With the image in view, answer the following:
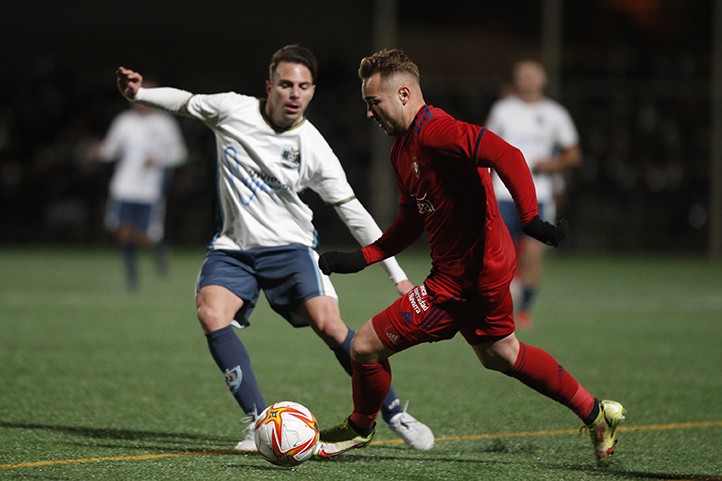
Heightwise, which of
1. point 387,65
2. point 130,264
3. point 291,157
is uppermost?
point 387,65

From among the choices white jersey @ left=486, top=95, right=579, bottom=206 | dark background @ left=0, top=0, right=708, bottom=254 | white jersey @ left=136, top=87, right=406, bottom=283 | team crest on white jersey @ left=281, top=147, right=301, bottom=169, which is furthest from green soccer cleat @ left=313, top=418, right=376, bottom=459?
dark background @ left=0, top=0, right=708, bottom=254

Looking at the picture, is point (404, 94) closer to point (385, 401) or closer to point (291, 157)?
point (291, 157)

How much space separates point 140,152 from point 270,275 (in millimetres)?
9130

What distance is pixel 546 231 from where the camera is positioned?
424 centimetres

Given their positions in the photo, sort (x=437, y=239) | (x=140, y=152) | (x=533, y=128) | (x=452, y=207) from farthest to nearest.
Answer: (x=140, y=152)
(x=533, y=128)
(x=437, y=239)
(x=452, y=207)

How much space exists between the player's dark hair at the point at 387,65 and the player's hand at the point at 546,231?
877 millimetres

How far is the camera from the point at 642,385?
24.1 feet

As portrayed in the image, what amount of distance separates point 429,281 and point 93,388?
297 cm

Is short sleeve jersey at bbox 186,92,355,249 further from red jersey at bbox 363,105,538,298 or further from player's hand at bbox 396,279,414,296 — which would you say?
red jersey at bbox 363,105,538,298

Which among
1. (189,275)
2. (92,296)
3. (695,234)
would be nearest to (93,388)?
(92,296)

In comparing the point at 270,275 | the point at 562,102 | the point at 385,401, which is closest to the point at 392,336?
the point at 385,401

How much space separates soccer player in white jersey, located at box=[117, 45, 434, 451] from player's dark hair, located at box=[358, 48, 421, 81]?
0.78 m

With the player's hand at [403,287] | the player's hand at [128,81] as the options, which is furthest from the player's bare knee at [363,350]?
the player's hand at [128,81]

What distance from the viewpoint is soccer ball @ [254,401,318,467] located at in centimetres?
468
